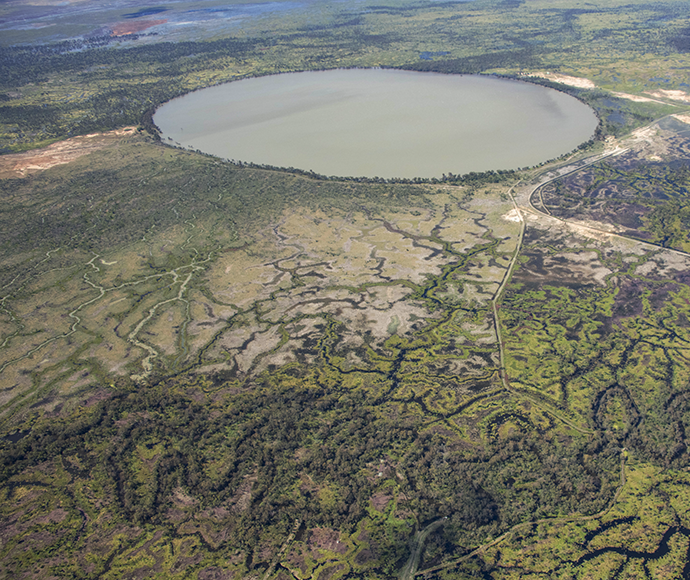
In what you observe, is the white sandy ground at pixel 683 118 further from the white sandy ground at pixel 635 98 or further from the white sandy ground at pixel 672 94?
the white sandy ground at pixel 672 94

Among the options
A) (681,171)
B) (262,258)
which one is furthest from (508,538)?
(681,171)

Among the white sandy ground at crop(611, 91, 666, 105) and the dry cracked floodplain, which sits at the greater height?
the white sandy ground at crop(611, 91, 666, 105)

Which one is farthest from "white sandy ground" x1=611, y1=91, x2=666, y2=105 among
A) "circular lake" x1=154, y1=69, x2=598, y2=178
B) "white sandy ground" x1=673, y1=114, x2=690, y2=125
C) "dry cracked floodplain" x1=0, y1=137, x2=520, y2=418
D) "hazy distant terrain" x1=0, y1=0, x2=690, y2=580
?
"dry cracked floodplain" x1=0, y1=137, x2=520, y2=418

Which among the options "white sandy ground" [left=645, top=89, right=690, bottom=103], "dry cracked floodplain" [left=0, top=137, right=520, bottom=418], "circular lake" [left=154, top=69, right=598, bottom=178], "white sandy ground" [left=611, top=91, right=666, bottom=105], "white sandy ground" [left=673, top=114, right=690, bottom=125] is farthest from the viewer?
"white sandy ground" [left=645, top=89, right=690, bottom=103]

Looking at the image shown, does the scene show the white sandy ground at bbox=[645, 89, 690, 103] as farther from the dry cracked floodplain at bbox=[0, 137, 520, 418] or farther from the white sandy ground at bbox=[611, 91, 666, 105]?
the dry cracked floodplain at bbox=[0, 137, 520, 418]

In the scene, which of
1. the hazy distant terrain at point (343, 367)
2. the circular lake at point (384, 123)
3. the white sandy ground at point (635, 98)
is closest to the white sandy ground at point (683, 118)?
the white sandy ground at point (635, 98)
